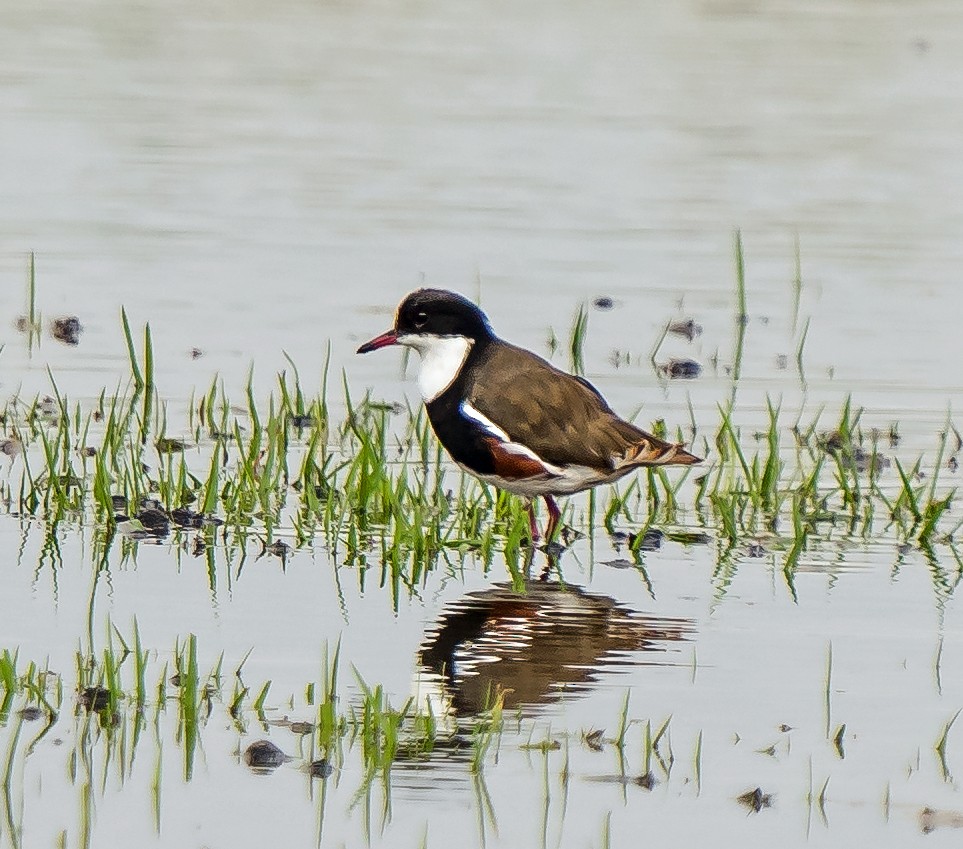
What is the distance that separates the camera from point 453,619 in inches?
331

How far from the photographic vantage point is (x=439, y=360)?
9.82 m

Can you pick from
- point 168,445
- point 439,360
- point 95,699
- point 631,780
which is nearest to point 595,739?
point 631,780

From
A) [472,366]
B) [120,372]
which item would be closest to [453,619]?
[472,366]

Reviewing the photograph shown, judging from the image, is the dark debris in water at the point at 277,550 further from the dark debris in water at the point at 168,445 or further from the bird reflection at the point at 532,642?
the dark debris in water at the point at 168,445

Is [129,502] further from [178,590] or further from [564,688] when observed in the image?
[564,688]

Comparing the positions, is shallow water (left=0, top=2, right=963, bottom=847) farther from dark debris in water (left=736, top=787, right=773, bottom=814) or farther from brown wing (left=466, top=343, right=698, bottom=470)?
brown wing (left=466, top=343, right=698, bottom=470)

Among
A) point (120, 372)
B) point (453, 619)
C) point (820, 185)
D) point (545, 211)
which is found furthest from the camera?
point (820, 185)

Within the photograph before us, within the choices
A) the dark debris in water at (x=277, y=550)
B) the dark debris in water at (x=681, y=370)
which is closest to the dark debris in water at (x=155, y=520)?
the dark debris in water at (x=277, y=550)

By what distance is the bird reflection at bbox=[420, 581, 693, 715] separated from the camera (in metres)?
7.52

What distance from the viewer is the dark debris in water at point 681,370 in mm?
13227

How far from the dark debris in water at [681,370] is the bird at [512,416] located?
3400 millimetres

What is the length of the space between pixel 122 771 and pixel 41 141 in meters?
15.6

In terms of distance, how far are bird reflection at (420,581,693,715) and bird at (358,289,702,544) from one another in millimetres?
618

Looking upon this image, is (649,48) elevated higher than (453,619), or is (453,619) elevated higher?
(649,48)
